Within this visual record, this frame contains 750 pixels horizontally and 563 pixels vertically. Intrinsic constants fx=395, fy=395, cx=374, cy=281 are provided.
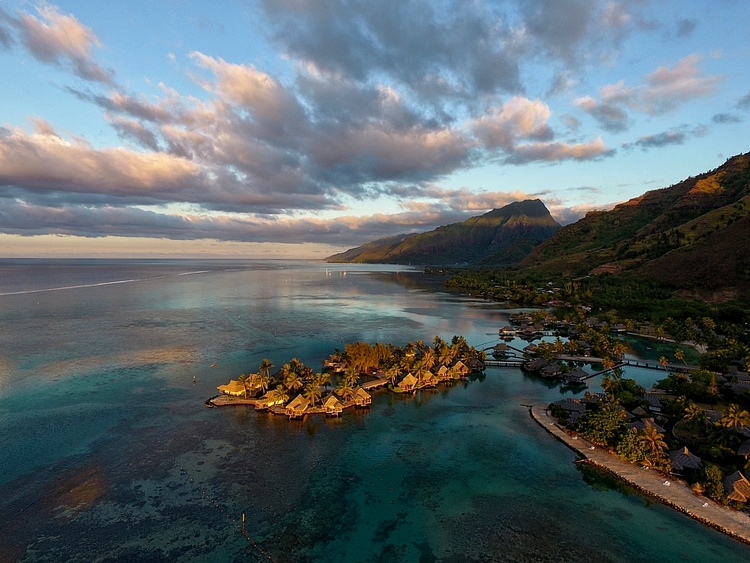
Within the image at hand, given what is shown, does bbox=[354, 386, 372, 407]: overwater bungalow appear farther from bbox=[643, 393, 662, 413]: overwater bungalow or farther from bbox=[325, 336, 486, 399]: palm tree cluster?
bbox=[643, 393, 662, 413]: overwater bungalow

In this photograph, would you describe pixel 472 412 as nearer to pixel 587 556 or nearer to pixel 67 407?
pixel 587 556

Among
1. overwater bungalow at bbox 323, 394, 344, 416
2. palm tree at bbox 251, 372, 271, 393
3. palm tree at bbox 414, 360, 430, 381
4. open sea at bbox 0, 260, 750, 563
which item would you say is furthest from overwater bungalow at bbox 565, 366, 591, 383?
palm tree at bbox 251, 372, 271, 393

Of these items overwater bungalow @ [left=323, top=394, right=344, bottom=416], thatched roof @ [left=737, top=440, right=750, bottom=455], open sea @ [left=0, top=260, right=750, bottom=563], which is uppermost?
thatched roof @ [left=737, top=440, right=750, bottom=455]

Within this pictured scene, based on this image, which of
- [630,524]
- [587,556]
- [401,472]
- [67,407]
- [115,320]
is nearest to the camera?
[587,556]

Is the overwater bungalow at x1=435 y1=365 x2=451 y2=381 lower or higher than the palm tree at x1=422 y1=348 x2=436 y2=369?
lower

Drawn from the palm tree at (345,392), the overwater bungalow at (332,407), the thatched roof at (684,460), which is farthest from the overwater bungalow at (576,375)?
the overwater bungalow at (332,407)

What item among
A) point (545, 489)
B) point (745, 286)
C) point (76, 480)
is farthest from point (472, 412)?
point (745, 286)

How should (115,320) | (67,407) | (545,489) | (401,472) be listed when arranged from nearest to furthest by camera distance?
(545,489)
(401,472)
(67,407)
(115,320)

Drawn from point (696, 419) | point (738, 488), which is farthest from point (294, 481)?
point (696, 419)
